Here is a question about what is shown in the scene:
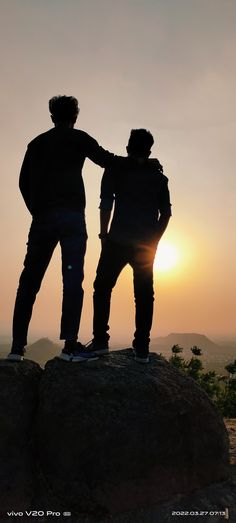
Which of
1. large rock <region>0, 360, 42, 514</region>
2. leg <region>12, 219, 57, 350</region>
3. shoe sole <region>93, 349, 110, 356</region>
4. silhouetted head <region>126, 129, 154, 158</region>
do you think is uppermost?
silhouetted head <region>126, 129, 154, 158</region>

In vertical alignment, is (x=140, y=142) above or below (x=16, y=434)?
above

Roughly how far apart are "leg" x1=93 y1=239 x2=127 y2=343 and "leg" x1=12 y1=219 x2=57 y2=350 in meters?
0.67

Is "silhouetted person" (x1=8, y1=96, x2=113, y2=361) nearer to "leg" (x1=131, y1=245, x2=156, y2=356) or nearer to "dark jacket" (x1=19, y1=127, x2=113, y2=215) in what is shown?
"dark jacket" (x1=19, y1=127, x2=113, y2=215)

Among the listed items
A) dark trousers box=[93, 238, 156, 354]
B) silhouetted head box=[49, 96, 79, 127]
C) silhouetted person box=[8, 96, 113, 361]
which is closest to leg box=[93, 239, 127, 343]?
dark trousers box=[93, 238, 156, 354]

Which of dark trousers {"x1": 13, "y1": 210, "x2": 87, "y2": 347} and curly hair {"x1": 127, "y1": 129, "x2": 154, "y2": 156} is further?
curly hair {"x1": 127, "y1": 129, "x2": 154, "y2": 156}

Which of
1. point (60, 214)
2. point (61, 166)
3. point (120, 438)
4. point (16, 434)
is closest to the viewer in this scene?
point (120, 438)

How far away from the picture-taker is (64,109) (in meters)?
5.49

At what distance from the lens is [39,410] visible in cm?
514

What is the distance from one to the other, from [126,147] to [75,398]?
3.15 metres

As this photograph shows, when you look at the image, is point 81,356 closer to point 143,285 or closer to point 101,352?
point 101,352

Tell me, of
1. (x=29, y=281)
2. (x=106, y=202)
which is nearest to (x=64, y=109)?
(x=106, y=202)

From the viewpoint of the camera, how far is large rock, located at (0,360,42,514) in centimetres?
480

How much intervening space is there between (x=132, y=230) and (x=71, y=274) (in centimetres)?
96

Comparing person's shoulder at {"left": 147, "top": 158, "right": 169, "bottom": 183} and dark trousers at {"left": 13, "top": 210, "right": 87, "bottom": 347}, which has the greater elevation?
person's shoulder at {"left": 147, "top": 158, "right": 169, "bottom": 183}
